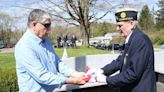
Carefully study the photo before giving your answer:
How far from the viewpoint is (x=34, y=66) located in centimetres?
362

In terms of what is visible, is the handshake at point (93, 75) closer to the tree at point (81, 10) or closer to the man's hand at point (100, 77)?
the man's hand at point (100, 77)

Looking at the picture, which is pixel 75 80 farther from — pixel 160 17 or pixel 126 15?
pixel 160 17

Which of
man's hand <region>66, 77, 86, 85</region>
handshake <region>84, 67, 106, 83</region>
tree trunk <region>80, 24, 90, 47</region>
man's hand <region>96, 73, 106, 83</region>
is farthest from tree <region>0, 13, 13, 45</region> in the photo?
man's hand <region>96, 73, 106, 83</region>

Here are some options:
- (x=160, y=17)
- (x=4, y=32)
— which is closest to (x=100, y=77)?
(x=4, y=32)

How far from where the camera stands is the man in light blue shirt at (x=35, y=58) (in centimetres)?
364

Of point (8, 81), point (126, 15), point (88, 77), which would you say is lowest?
point (8, 81)

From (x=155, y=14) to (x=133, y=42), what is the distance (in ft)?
232

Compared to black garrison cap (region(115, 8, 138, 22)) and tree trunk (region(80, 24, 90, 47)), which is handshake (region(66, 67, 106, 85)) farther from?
tree trunk (region(80, 24, 90, 47))

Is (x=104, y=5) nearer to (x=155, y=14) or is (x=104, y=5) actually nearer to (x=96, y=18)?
(x=96, y=18)

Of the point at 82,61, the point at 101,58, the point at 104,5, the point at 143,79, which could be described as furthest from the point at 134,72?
the point at 104,5

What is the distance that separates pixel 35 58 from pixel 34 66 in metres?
0.09

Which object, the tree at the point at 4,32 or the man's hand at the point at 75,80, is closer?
the man's hand at the point at 75,80

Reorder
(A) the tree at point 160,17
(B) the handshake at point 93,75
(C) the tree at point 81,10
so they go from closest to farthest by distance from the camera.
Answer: (B) the handshake at point 93,75 → (C) the tree at point 81,10 → (A) the tree at point 160,17

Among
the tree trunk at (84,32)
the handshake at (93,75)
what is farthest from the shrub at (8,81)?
the tree trunk at (84,32)
